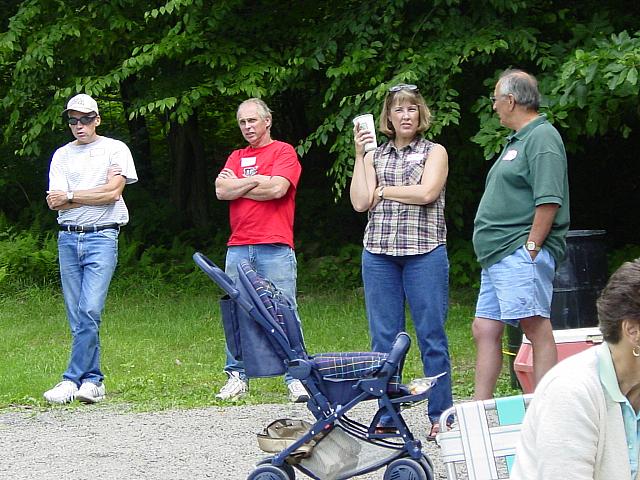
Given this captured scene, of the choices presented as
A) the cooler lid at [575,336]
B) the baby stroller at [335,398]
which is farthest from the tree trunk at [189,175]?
the baby stroller at [335,398]

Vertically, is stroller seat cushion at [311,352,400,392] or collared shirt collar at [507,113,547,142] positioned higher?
collared shirt collar at [507,113,547,142]

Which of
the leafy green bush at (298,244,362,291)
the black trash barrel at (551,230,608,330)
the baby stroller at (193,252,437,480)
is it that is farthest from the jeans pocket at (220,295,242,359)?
the leafy green bush at (298,244,362,291)

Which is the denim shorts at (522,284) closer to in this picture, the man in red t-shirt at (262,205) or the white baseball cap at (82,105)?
the man in red t-shirt at (262,205)

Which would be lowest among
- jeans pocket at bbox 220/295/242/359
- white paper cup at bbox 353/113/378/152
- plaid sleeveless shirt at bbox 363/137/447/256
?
jeans pocket at bbox 220/295/242/359

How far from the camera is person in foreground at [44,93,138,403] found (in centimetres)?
726

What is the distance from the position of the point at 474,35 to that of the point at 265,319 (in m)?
5.72

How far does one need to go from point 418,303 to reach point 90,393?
2.58 metres

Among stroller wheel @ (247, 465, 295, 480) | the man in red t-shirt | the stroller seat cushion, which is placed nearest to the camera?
stroller wheel @ (247, 465, 295, 480)

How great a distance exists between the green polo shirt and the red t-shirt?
200 centimetres

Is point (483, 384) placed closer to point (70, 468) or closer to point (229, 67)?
point (70, 468)

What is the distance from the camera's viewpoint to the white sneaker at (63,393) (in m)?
7.21

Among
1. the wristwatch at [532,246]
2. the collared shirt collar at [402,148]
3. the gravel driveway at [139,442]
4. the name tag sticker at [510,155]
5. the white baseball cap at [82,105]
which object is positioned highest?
the white baseball cap at [82,105]

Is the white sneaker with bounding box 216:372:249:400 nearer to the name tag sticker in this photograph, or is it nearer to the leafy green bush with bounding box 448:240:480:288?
the name tag sticker

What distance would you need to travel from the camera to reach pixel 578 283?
22.6ft
